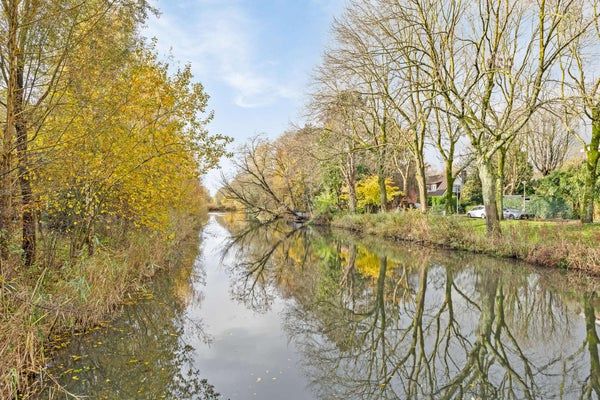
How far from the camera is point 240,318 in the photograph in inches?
392

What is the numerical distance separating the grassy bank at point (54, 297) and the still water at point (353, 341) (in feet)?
1.27

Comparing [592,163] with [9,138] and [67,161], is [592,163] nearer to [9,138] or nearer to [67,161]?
[67,161]

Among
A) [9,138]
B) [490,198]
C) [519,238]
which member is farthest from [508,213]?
[9,138]

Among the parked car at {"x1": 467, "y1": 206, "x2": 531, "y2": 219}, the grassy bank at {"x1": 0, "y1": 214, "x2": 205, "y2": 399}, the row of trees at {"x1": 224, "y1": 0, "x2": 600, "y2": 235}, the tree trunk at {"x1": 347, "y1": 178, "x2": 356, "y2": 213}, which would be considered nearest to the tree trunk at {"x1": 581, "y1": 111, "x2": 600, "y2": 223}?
the row of trees at {"x1": 224, "y1": 0, "x2": 600, "y2": 235}

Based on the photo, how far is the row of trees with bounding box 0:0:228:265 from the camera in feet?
22.5

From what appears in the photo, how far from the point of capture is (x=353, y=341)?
7758 mm

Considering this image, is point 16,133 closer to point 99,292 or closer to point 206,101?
point 99,292

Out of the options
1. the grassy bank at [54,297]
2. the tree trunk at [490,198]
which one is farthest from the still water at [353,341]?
the tree trunk at [490,198]

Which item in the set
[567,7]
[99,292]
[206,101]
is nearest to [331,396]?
[99,292]

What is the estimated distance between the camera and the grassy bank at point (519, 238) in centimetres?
1348

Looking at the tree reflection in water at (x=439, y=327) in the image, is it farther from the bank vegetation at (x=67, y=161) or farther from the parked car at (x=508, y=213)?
the parked car at (x=508, y=213)

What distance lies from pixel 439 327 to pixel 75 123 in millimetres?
8261

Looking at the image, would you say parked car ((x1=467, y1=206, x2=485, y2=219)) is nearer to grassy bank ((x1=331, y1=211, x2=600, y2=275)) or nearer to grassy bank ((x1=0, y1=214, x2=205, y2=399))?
grassy bank ((x1=331, y1=211, x2=600, y2=275))

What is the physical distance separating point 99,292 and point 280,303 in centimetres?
→ 468
